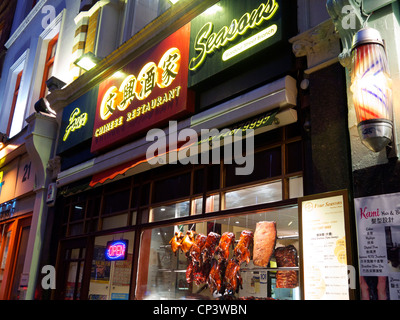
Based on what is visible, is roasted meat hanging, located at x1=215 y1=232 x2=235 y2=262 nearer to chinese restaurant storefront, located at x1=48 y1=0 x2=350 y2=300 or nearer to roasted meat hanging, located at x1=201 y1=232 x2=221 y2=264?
chinese restaurant storefront, located at x1=48 y1=0 x2=350 y2=300

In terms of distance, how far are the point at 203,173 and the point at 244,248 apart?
174cm

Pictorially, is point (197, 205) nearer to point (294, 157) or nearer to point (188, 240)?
point (188, 240)

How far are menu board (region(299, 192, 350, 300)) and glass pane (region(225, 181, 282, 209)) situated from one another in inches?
46.9

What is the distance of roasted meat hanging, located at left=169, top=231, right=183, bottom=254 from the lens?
6.96 meters

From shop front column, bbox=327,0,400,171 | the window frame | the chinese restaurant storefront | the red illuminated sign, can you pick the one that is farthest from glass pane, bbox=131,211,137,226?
the window frame

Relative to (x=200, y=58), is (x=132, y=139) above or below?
below

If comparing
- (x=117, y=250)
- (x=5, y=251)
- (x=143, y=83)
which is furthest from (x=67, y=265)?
(x=143, y=83)

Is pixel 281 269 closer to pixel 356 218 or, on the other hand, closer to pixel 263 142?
pixel 356 218

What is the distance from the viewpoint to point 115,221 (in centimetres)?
883

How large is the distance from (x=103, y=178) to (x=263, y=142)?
13.0 feet

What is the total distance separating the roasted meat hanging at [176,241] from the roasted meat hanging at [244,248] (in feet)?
4.59

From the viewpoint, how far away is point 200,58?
7035mm

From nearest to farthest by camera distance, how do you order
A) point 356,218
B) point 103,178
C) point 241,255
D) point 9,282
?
point 356,218, point 241,255, point 103,178, point 9,282
